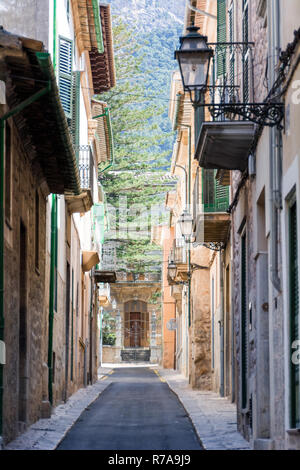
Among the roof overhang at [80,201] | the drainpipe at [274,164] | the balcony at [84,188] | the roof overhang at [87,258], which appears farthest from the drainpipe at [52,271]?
the roof overhang at [87,258]

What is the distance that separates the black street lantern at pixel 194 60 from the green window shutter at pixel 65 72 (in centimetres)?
945

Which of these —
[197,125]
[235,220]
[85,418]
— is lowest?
[85,418]

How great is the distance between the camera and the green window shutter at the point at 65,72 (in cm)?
2086

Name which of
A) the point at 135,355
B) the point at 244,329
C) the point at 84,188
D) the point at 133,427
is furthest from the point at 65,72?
the point at 135,355

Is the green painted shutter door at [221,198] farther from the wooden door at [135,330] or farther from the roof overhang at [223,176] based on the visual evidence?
the wooden door at [135,330]

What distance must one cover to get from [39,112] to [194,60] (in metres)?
2.94

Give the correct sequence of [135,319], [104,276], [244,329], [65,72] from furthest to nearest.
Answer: [135,319] < [104,276] < [65,72] < [244,329]

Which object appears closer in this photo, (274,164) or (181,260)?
(274,164)

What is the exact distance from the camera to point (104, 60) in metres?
32.9

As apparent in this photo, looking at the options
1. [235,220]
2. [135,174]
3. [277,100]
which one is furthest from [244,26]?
[135,174]

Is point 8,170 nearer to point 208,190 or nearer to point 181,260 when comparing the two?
point 208,190

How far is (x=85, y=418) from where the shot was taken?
17.2m

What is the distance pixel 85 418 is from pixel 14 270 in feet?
16.6

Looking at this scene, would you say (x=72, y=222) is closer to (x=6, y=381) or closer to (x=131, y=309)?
(x=6, y=381)
